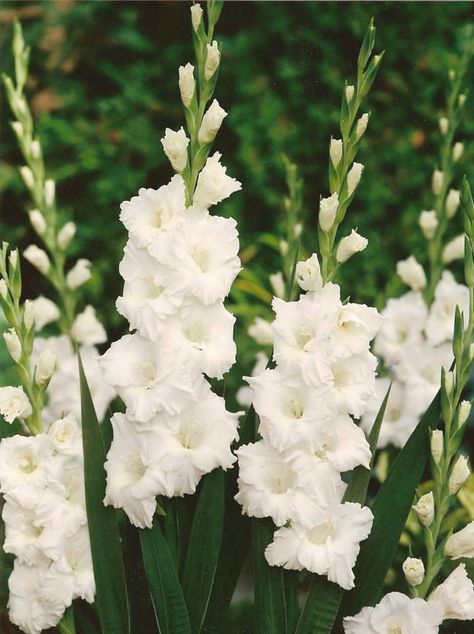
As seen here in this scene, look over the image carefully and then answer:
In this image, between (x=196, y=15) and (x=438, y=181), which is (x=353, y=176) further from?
(x=438, y=181)

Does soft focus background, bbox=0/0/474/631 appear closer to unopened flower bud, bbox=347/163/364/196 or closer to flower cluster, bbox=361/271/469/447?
flower cluster, bbox=361/271/469/447

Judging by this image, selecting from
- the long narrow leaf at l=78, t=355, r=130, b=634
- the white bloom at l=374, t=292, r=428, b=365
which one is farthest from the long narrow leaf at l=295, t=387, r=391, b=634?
the white bloom at l=374, t=292, r=428, b=365

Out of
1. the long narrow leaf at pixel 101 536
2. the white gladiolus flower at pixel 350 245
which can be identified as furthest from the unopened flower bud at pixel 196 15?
the long narrow leaf at pixel 101 536

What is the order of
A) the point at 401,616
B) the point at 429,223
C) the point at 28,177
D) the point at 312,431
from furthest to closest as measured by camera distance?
Result: 1. the point at 429,223
2. the point at 28,177
3. the point at 401,616
4. the point at 312,431

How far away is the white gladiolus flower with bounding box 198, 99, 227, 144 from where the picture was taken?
135 cm

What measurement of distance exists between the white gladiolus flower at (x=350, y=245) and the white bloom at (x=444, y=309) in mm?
589

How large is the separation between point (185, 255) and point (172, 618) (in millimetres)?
Result: 512

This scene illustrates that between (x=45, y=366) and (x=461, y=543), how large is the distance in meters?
0.66

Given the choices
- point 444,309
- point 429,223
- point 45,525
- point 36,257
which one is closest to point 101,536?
point 45,525

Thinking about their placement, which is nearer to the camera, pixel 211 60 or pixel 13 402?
pixel 211 60

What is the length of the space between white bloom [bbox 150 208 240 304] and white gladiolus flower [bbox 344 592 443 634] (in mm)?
493

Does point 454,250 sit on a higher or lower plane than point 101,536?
higher

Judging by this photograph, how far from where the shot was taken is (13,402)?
57.3 inches

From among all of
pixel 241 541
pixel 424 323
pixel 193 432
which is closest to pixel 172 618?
pixel 241 541
